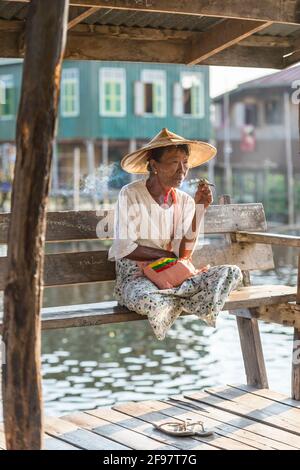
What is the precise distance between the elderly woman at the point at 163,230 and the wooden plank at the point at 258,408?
59cm

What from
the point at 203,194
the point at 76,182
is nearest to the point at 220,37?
the point at 203,194

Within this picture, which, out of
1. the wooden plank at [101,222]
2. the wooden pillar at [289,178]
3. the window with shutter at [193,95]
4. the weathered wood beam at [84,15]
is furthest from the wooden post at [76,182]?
the weathered wood beam at [84,15]

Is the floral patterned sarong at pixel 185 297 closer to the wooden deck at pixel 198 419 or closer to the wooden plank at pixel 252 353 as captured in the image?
the wooden deck at pixel 198 419

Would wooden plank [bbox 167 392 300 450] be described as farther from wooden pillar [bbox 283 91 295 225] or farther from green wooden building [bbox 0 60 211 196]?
wooden pillar [bbox 283 91 295 225]

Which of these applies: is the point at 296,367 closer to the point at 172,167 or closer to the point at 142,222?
the point at 142,222

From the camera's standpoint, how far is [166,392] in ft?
31.4

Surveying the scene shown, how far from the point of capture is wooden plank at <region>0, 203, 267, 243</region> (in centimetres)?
513

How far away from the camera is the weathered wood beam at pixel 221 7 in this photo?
165 inches

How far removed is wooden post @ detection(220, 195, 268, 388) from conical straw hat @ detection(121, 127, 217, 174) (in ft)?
3.35

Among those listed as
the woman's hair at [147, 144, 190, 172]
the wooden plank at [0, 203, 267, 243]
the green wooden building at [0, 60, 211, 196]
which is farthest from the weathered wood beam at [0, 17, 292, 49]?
the green wooden building at [0, 60, 211, 196]

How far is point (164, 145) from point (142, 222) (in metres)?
0.44

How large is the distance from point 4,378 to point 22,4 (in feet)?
7.39

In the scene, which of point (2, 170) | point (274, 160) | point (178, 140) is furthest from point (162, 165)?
point (274, 160)

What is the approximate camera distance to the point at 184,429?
4344mm
